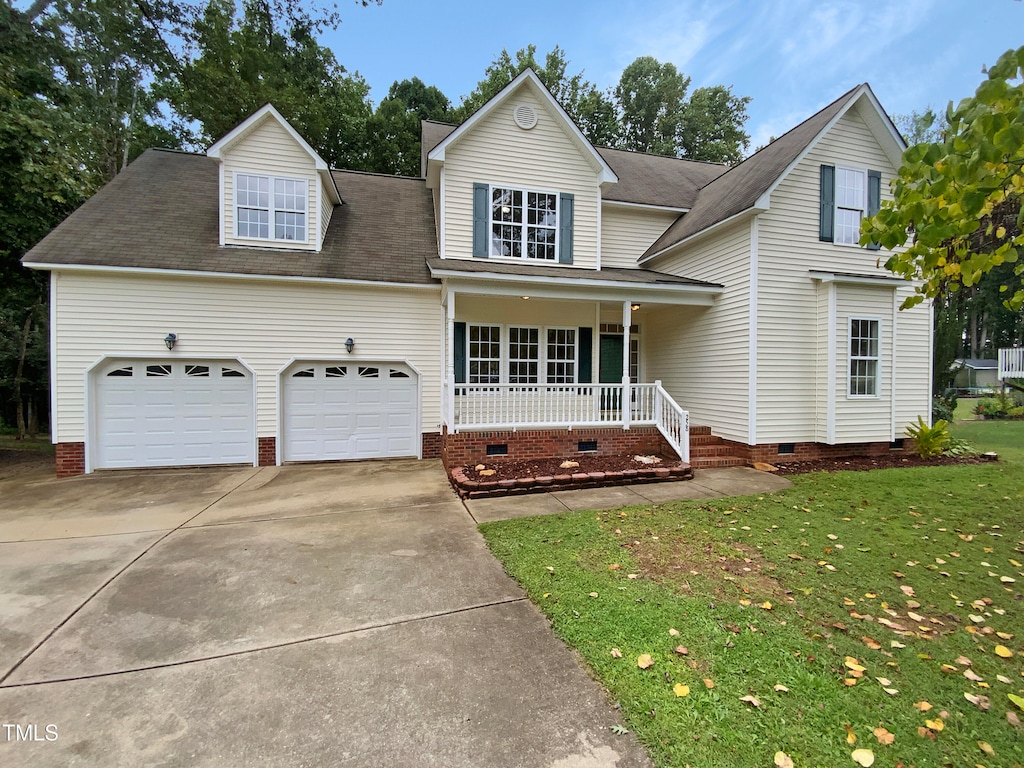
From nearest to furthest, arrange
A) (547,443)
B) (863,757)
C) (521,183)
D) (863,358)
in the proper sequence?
(863,757)
(547,443)
(863,358)
(521,183)

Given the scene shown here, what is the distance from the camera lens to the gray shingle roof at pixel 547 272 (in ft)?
28.6

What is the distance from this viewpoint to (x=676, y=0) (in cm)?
1275

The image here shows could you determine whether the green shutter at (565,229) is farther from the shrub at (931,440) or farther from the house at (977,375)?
the house at (977,375)

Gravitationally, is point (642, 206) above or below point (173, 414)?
above

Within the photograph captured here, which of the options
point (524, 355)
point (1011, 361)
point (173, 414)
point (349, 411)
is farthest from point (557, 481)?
point (1011, 361)

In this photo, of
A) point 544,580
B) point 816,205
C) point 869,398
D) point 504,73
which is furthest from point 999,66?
point 504,73

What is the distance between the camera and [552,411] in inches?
360

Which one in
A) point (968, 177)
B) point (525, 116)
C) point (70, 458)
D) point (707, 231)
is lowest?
point (70, 458)

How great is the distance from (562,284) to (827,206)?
5.89m

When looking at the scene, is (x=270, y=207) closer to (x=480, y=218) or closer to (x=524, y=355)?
(x=480, y=218)

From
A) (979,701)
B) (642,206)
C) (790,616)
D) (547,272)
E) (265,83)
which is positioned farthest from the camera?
(265,83)

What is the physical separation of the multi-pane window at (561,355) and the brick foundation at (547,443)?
7.25ft

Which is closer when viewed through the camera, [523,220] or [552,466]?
[552,466]

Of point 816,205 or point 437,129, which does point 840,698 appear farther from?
point 437,129
